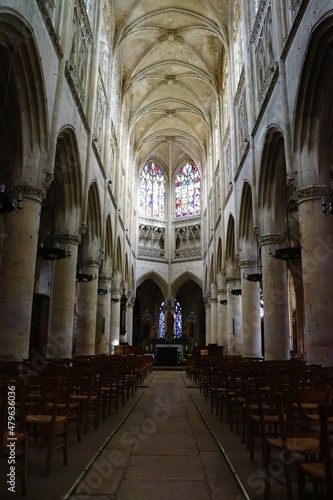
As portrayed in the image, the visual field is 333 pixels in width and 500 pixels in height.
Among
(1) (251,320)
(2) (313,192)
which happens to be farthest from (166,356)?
(2) (313,192)

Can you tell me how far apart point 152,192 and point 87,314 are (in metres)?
25.6

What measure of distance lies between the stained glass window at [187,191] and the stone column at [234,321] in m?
18.5

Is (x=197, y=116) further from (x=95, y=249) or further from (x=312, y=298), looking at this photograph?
(x=312, y=298)

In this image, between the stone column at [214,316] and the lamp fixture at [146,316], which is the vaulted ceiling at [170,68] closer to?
the stone column at [214,316]

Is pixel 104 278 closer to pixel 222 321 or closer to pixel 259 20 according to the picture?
pixel 222 321

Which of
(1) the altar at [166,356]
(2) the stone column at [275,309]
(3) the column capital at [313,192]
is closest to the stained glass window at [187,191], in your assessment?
(1) the altar at [166,356]

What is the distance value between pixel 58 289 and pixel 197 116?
1048 inches

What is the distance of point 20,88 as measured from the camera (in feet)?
35.1

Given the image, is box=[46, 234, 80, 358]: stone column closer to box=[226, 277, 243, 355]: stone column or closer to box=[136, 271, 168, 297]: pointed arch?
box=[226, 277, 243, 355]: stone column

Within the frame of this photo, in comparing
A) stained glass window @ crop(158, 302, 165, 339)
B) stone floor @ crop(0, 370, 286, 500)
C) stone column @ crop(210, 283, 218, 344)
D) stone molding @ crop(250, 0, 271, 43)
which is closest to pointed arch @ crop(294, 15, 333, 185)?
stone molding @ crop(250, 0, 271, 43)

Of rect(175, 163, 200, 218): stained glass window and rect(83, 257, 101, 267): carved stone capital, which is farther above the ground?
rect(175, 163, 200, 218): stained glass window

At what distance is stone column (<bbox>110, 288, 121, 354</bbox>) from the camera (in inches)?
1100

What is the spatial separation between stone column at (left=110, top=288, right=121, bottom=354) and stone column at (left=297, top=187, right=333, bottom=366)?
18.6m

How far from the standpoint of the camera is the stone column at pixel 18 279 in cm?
999
